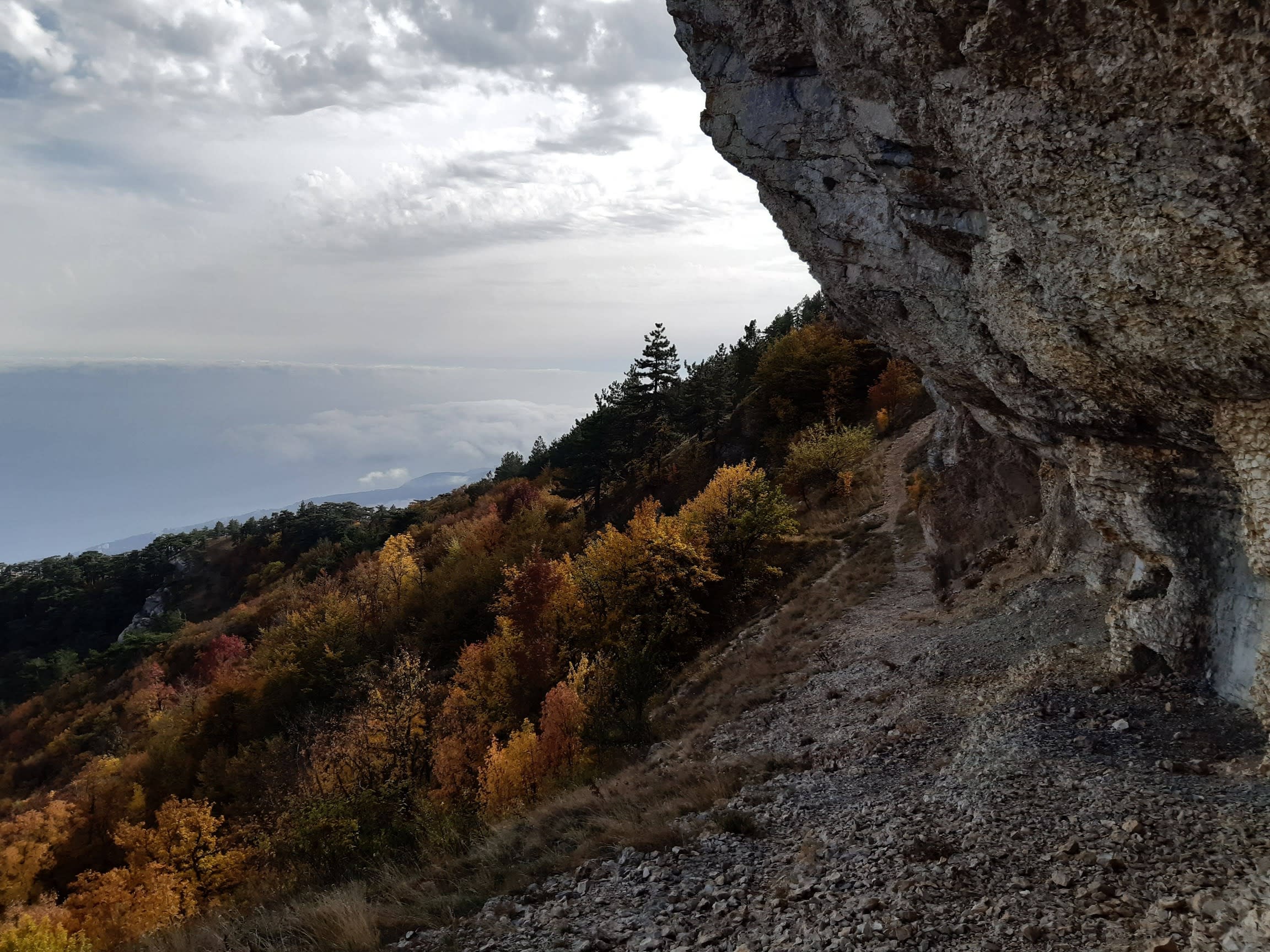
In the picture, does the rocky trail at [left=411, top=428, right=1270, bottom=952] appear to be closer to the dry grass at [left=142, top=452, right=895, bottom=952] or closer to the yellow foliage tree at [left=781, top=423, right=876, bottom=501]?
the dry grass at [left=142, top=452, right=895, bottom=952]

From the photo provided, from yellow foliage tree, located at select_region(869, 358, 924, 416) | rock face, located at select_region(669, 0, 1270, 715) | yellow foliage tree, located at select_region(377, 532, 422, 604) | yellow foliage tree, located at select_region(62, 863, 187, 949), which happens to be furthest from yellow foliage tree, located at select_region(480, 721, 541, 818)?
yellow foliage tree, located at select_region(869, 358, 924, 416)

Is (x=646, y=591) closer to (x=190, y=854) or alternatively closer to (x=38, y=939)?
(x=190, y=854)

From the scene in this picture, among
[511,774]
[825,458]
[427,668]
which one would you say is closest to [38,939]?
[511,774]

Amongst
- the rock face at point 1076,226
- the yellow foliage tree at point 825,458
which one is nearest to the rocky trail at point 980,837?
the rock face at point 1076,226

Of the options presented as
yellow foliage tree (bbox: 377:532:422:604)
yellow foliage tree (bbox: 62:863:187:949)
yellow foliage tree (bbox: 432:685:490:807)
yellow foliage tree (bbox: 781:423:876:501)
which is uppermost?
yellow foliage tree (bbox: 781:423:876:501)

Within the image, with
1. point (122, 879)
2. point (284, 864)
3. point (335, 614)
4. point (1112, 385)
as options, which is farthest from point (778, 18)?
point (335, 614)

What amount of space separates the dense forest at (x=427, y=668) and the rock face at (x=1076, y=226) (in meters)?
14.8

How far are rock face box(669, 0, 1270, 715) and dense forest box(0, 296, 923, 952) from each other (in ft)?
48.6

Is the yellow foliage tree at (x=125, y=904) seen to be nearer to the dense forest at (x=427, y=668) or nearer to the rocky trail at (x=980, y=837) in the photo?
the dense forest at (x=427, y=668)

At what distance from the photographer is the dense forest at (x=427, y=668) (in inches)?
1029

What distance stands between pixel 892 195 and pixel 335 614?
174ft

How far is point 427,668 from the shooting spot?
43.6 meters

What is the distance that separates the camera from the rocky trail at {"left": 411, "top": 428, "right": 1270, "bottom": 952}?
7.34 meters

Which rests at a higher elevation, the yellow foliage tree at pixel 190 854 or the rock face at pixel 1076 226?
the rock face at pixel 1076 226
